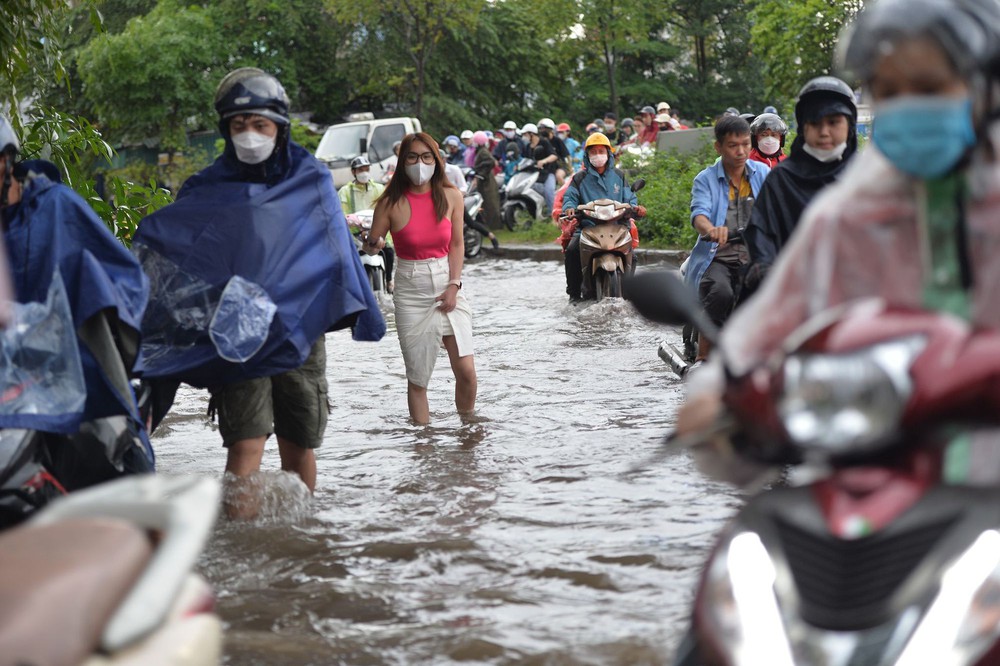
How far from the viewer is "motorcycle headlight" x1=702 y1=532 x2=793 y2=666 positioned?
243 cm

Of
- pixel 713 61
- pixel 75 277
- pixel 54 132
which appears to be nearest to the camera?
pixel 75 277

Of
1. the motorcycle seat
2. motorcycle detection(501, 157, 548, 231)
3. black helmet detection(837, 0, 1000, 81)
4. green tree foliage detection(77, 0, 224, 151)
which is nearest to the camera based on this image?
the motorcycle seat

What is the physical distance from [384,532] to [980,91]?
427 centimetres

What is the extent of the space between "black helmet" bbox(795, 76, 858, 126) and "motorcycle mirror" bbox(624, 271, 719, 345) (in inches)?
170

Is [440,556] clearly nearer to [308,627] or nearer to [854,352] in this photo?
[308,627]

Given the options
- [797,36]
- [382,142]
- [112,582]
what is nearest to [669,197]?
[797,36]

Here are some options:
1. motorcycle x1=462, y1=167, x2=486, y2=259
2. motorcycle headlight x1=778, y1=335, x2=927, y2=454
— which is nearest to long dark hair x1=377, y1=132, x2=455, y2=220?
motorcycle headlight x1=778, y1=335, x2=927, y2=454

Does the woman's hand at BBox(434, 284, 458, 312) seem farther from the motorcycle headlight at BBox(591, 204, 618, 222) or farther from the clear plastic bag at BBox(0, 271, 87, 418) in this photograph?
the motorcycle headlight at BBox(591, 204, 618, 222)

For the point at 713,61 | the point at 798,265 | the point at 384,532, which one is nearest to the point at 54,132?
the point at 384,532

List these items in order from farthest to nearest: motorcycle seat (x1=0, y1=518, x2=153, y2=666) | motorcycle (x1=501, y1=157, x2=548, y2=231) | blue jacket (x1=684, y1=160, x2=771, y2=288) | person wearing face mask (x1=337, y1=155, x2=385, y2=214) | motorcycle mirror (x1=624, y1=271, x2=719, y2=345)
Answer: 1. motorcycle (x1=501, y1=157, x2=548, y2=231)
2. person wearing face mask (x1=337, y1=155, x2=385, y2=214)
3. blue jacket (x1=684, y1=160, x2=771, y2=288)
4. motorcycle mirror (x1=624, y1=271, x2=719, y2=345)
5. motorcycle seat (x1=0, y1=518, x2=153, y2=666)

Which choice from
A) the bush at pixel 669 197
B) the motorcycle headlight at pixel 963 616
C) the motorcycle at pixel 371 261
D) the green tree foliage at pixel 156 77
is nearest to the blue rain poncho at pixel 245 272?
the motorcycle headlight at pixel 963 616

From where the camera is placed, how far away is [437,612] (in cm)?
540

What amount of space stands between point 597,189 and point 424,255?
21.3 ft

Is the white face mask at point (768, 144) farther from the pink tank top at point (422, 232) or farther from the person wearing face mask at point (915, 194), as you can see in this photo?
the person wearing face mask at point (915, 194)
